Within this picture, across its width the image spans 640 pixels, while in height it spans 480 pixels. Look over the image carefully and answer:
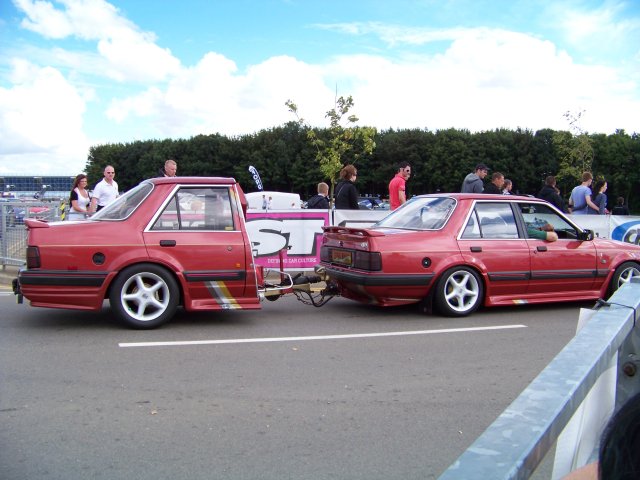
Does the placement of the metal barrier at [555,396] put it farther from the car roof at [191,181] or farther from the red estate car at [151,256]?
the car roof at [191,181]

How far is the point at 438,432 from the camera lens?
159 inches

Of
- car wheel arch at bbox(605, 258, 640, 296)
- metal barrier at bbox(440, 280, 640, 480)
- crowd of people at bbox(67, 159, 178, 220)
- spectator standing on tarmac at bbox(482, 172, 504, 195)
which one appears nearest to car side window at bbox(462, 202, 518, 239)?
car wheel arch at bbox(605, 258, 640, 296)

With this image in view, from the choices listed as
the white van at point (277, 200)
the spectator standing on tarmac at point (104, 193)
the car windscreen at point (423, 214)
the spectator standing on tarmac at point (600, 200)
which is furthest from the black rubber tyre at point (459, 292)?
the white van at point (277, 200)

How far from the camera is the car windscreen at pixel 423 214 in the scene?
785cm

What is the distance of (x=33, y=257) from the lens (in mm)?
6340

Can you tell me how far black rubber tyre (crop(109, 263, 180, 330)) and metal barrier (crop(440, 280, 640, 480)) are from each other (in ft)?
17.5

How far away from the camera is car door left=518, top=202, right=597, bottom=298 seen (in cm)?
805

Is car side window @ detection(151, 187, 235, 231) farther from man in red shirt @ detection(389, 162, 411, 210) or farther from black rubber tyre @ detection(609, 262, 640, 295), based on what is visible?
black rubber tyre @ detection(609, 262, 640, 295)

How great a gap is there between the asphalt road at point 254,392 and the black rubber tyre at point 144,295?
0.15 m

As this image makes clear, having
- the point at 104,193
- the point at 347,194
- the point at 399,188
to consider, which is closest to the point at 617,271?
the point at 399,188

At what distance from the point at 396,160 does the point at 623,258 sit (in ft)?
190

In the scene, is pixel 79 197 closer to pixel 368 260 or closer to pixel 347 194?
pixel 347 194

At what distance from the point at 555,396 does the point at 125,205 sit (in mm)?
6182

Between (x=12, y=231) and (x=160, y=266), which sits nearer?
(x=160, y=266)
